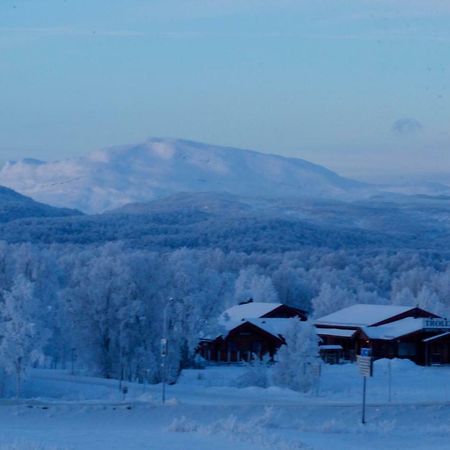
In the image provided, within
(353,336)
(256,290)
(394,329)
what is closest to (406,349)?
(394,329)

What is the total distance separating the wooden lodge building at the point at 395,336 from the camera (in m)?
60.9

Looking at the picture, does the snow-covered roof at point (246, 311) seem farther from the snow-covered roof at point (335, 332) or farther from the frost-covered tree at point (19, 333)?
the frost-covered tree at point (19, 333)

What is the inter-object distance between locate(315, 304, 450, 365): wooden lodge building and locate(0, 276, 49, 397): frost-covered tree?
81.9ft

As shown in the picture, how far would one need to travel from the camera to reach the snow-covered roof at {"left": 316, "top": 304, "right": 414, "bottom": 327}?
64.6 m

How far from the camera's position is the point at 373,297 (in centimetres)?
8794

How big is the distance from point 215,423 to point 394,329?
37039 millimetres

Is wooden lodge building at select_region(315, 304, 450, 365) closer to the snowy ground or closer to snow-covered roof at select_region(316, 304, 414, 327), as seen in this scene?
snow-covered roof at select_region(316, 304, 414, 327)

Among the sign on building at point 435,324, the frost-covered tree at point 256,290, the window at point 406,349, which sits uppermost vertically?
the frost-covered tree at point 256,290

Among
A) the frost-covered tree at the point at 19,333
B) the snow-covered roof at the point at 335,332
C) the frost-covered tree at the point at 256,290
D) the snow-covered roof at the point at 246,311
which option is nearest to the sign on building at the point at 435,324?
the snow-covered roof at the point at 335,332

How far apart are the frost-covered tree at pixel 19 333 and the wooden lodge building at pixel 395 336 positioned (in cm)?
2495

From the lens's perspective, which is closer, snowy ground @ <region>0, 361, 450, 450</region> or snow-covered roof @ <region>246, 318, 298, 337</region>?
snowy ground @ <region>0, 361, 450, 450</region>

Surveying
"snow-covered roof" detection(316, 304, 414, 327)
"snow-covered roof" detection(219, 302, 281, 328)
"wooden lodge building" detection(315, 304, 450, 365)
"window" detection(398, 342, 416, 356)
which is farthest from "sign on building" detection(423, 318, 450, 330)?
"snow-covered roof" detection(219, 302, 281, 328)

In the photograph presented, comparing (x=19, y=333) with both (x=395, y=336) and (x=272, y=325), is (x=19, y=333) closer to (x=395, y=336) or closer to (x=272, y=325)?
(x=395, y=336)

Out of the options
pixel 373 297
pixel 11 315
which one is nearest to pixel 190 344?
pixel 11 315
